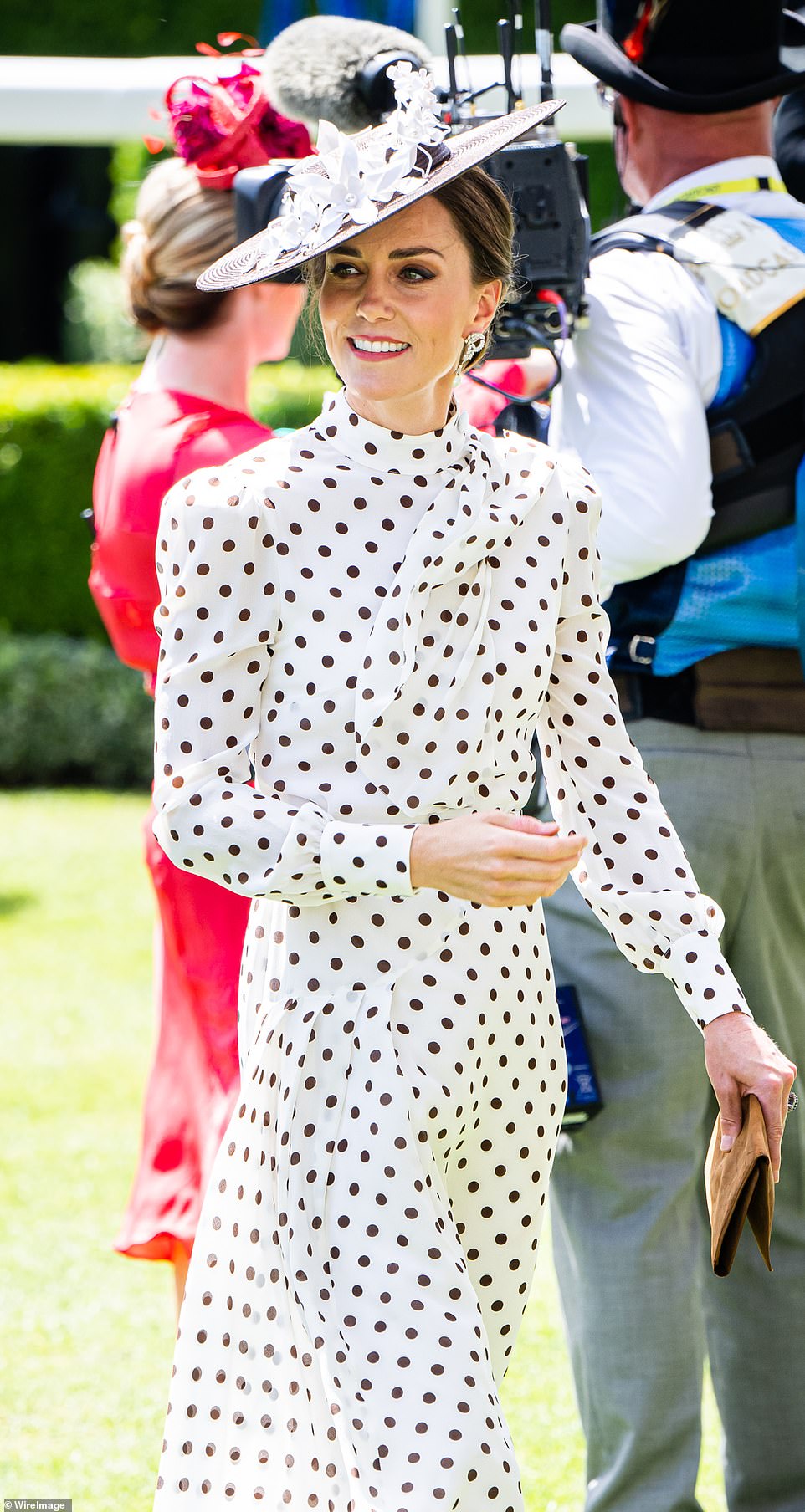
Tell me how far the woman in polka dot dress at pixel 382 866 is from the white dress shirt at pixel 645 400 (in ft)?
1.65

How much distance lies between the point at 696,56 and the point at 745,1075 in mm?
1743

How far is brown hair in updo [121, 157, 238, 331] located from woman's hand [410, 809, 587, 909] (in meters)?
1.61

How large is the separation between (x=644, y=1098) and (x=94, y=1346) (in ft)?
5.54

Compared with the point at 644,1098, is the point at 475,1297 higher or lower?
higher

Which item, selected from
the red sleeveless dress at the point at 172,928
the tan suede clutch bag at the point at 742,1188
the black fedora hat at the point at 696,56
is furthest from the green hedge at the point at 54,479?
the tan suede clutch bag at the point at 742,1188

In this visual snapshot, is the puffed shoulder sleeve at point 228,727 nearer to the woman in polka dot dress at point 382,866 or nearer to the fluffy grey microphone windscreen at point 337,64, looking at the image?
the woman in polka dot dress at point 382,866

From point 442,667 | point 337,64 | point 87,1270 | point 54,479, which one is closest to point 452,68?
point 337,64

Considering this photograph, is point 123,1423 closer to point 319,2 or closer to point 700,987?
point 700,987

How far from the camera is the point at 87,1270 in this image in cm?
458

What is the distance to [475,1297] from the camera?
2.14 meters

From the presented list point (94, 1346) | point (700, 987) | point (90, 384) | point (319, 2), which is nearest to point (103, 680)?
point (90, 384)

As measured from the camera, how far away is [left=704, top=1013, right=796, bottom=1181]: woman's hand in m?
2.22

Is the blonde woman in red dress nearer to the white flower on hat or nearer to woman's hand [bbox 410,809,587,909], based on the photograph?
the white flower on hat

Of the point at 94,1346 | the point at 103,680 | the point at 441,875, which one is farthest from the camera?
the point at 103,680
